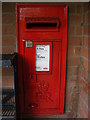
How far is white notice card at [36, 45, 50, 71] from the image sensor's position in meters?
2.15

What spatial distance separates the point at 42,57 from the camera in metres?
2.17

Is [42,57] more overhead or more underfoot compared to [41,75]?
more overhead

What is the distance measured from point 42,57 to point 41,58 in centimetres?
2

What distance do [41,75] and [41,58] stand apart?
246mm

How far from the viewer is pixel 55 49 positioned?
2160 millimetres

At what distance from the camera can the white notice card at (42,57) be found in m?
2.15

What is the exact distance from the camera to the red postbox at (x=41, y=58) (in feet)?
6.87

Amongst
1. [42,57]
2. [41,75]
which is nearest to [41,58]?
[42,57]

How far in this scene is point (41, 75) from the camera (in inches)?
87.0

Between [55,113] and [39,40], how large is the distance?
1.12 m

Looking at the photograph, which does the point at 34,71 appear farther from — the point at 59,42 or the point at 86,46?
the point at 86,46

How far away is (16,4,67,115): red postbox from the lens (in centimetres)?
209

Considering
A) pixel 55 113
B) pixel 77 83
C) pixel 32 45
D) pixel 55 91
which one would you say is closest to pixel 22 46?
pixel 32 45

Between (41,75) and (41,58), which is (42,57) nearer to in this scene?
(41,58)
